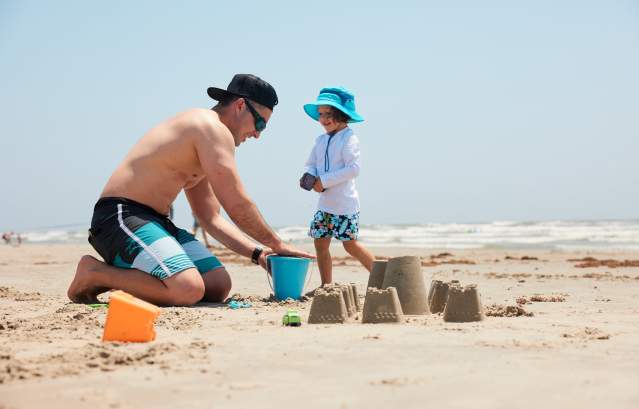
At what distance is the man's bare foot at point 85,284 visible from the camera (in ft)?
15.5

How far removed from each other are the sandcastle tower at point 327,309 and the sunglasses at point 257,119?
64.5 inches

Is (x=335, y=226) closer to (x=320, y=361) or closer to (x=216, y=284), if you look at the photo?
(x=216, y=284)

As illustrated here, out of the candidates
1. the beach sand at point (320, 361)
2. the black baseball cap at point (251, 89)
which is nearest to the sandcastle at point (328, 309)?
the beach sand at point (320, 361)

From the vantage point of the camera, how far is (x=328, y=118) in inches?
233

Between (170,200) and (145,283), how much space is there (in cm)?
69

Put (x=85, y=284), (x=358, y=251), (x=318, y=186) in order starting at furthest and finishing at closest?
1. (x=318, y=186)
2. (x=358, y=251)
3. (x=85, y=284)

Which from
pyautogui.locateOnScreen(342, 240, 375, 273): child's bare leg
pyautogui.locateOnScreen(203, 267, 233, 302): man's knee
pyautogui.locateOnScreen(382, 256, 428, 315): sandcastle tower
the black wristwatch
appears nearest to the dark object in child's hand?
pyautogui.locateOnScreen(342, 240, 375, 273): child's bare leg

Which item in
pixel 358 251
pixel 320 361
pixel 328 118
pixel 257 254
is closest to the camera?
pixel 320 361

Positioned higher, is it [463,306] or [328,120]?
[328,120]

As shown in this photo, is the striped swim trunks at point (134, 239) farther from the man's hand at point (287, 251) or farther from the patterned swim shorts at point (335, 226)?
the patterned swim shorts at point (335, 226)

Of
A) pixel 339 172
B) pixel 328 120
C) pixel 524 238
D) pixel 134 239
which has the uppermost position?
pixel 328 120

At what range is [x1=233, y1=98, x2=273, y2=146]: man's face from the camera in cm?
495

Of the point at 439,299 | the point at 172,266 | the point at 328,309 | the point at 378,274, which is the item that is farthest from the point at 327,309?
the point at 172,266

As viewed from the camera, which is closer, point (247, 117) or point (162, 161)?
point (162, 161)
